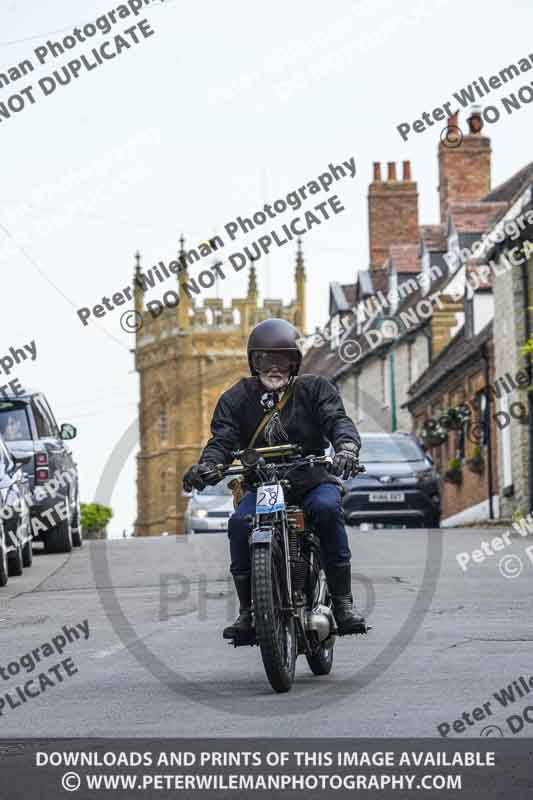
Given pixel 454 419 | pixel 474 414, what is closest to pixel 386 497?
pixel 454 419

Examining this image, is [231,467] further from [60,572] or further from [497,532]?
[497,532]

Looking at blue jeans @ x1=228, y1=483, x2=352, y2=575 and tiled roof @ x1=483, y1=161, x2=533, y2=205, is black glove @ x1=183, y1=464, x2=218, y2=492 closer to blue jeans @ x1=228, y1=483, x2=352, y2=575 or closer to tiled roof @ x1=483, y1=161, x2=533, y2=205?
blue jeans @ x1=228, y1=483, x2=352, y2=575

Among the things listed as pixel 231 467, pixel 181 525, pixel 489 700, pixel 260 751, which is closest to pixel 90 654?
pixel 231 467

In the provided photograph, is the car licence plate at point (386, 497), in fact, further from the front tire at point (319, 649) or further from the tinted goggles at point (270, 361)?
the tinted goggles at point (270, 361)

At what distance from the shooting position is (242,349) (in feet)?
378

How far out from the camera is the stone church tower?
366 ft

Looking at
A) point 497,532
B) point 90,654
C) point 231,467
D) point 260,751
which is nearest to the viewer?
point 260,751

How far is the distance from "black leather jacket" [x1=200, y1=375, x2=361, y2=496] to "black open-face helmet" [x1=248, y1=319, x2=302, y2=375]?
132mm

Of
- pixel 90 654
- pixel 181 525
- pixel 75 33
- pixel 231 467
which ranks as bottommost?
pixel 181 525

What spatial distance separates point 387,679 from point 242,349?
10633cm

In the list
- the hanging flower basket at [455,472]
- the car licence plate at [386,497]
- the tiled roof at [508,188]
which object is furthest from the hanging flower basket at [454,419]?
the car licence plate at [386,497]

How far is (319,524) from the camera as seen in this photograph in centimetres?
863

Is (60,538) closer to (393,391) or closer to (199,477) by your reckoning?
(199,477)

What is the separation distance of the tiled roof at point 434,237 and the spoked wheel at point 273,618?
147ft
